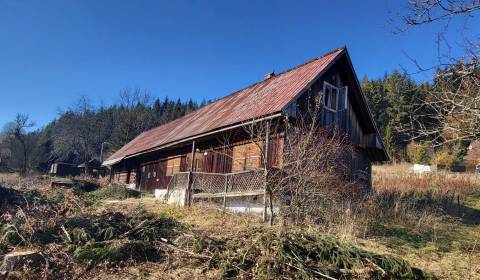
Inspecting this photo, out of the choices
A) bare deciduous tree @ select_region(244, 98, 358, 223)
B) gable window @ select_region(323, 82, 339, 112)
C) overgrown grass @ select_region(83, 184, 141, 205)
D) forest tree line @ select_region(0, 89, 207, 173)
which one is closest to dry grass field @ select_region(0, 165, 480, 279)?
bare deciduous tree @ select_region(244, 98, 358, 223)

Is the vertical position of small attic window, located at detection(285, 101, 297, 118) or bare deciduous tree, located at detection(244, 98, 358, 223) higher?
small attic window, located at detection(285, 101, 297, 118)

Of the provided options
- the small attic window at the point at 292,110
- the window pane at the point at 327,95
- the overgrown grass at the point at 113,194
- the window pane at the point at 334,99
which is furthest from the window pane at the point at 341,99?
the overgrown grass at the point at 113,194

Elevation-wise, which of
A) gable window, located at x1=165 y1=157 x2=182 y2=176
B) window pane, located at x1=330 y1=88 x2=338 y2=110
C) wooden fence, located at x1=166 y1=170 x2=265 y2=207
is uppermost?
window pane, located at x1=330 y1=88 x2=338 y2=110

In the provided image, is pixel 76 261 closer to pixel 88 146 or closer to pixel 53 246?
pixel 53 246

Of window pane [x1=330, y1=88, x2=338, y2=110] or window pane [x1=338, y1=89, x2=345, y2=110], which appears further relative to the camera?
window pane [x1=338, y1=89, x2=345, y2=110]

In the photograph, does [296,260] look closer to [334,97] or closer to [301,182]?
[301,182]

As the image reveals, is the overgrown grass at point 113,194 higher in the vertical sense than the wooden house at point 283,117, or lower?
lower

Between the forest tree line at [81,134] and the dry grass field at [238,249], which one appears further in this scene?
the forest tree line at [81,134]

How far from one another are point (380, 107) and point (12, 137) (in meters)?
56.5

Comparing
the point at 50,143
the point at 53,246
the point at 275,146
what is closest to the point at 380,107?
the point at 275,146

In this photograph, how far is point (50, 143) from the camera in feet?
263

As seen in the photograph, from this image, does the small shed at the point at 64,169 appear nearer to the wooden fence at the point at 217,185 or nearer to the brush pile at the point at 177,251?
the wooden fence at the point at 217,185

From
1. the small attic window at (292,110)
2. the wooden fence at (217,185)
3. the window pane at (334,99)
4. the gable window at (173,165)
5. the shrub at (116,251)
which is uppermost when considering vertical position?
the window pane at (334,99)

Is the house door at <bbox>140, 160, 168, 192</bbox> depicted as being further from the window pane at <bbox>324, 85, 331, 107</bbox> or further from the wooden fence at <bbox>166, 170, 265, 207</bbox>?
the window pane at <bbox>324, 85, 331, 107</bbox>
